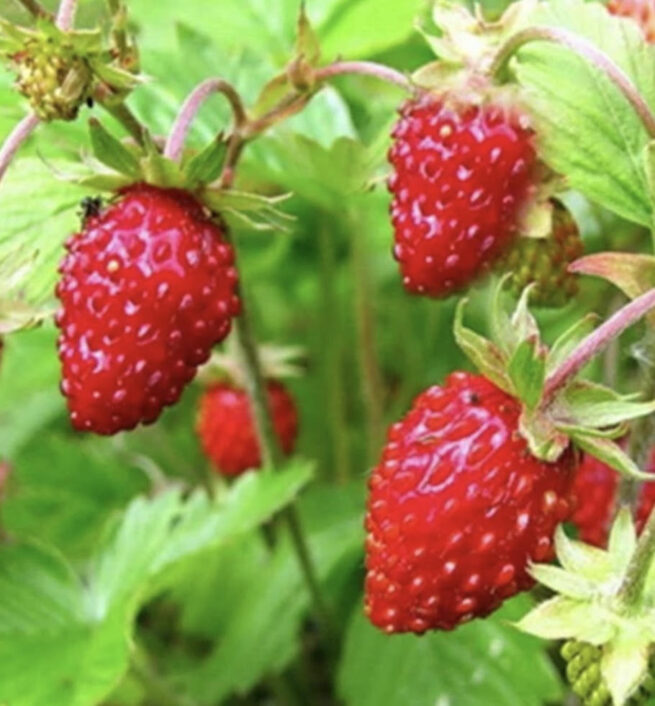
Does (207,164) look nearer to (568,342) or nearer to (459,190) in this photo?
(459,190)

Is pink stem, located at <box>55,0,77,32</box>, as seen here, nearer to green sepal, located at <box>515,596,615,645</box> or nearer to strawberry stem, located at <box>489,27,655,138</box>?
strawberry stem, located at <box>489,27,655,138</box>

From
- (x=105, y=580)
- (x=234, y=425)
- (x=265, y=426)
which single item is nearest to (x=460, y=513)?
(x=265, y=426)

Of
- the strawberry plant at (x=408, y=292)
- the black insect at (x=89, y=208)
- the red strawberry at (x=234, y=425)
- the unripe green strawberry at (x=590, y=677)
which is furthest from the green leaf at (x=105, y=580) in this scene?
the unripe green strawberry at (x=590, y=677)

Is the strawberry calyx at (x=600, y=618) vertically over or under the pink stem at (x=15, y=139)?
under

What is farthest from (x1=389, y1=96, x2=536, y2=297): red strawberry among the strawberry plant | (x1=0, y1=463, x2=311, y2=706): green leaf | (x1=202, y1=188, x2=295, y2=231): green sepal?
(x1=0, y1=463, x2=311, y2=706): green leaf

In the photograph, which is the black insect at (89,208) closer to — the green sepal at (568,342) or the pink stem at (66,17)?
the pink stem at (66,17)

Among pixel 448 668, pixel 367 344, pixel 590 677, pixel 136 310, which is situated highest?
pixel 136 310

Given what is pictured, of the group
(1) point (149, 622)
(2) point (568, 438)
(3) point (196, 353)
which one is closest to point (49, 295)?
(3) point (196, 353)

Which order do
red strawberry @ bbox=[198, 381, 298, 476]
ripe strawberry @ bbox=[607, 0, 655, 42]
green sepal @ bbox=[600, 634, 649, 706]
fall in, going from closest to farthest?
green sepal @ bbox=[600, 634, 649, 706], ripe strawberry @ bbox=[607, 0, 655, 42], red strawberry @ bbox=[198, 381, 298, 476]
